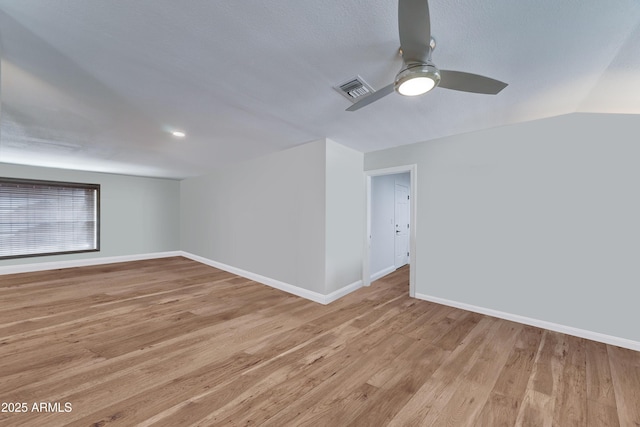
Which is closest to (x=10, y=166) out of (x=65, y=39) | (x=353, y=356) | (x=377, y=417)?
(x=65, y=39)

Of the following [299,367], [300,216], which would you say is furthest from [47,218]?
[299,367]

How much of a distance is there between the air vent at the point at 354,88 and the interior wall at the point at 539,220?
1874 millimetres

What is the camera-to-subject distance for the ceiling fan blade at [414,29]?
105 cm

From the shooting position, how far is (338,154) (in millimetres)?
3623

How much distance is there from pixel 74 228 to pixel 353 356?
7236 mm

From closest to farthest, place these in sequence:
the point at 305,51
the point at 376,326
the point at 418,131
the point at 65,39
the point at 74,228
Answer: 1. the point at 65,39
2. the point at 305,51
3. the point at 376,326
4. the point at 418,131
5. the point at 74,228

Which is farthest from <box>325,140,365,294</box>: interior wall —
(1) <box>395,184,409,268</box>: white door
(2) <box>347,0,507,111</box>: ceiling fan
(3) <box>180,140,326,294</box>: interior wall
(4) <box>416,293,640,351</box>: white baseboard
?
(2) <box>347,0,507,111</box>: ceiling fan

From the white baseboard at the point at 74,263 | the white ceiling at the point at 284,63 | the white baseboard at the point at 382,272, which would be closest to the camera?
the white ceiling at the point at 284,63

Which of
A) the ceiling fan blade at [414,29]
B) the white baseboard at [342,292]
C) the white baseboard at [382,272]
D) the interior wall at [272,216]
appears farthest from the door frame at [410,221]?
the ceiling fan blade at [414,29]

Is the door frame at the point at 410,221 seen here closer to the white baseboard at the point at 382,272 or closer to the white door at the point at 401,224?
the white baseboard at the point at 382,272

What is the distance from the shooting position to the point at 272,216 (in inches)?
166

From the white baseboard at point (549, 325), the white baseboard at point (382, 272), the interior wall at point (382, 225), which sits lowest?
the white baseboard at point (549, 325)

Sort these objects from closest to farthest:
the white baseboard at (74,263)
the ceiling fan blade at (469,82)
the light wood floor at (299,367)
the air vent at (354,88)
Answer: the ceiling fan blade at (469,82) → the light wood floor at (299,367) → the air vent at (354,88) → the white baseboard at (74,263)

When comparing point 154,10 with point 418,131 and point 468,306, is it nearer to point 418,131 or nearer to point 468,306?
point 418,131
